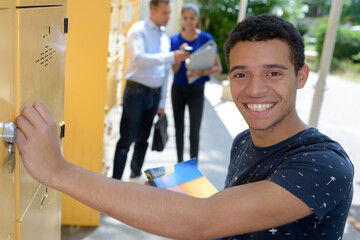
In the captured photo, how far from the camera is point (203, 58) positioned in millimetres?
4379

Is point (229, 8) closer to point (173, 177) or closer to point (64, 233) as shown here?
point (64, 233)

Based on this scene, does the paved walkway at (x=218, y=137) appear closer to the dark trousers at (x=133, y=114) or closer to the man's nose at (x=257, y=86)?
the dark trousers at (x=133, y=114)

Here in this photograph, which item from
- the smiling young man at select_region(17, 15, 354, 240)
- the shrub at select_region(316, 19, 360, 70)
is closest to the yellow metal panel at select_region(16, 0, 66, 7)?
the smiling young man at select_region(17, 15, 354, 240)

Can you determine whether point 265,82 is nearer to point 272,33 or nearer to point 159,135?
point 272,33

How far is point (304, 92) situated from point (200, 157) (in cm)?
662

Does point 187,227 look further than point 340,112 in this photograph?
No

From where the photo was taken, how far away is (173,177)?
1.63 metres

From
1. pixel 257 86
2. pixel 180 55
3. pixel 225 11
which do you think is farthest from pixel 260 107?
pixel 225 11

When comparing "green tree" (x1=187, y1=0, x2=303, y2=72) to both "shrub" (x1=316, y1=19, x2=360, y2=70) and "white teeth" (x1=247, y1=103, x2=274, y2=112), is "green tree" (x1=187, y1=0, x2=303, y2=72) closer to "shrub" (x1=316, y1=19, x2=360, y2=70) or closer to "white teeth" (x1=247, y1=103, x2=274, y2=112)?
"shrub" (x1=316, y1=19, x2=360, y2=70)

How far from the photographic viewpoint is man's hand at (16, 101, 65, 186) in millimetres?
1100

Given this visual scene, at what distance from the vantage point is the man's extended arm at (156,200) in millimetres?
1107

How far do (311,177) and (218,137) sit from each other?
5.29 metres

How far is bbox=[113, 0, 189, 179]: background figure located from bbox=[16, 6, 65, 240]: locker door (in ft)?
7.32

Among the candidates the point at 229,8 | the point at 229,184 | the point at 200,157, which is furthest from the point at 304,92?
the point at 229,184
